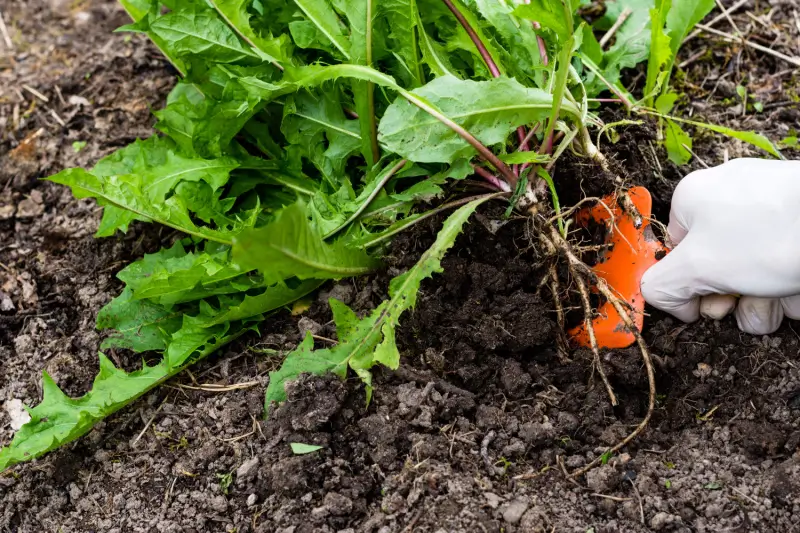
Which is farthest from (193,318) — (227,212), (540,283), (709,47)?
(709,47)

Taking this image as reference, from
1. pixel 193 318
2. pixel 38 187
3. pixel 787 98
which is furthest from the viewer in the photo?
pixel 38 187

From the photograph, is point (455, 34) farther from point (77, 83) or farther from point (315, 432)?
point (77, 83)

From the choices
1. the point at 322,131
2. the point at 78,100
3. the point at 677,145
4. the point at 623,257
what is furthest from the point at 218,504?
the point at 78,100

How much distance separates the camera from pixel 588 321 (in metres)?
2.16

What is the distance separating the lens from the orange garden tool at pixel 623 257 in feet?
7.27

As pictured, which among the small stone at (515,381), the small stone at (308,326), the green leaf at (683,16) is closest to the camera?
the small stone at (515,381)

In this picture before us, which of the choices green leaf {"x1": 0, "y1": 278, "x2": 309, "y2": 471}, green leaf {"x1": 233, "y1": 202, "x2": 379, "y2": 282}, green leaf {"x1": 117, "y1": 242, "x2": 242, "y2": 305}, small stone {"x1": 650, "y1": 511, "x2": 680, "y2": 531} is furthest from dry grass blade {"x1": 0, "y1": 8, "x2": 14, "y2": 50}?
small stone {"x1": 650, "y1": 511, "x2": 680, "y2": 531}

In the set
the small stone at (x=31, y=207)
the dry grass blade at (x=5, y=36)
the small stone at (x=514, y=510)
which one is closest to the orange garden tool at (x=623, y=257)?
the small stone at (x=514, y=510)

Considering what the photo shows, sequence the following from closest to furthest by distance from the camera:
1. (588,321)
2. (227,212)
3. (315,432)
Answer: (315,432) < (588,321) < (227,212)

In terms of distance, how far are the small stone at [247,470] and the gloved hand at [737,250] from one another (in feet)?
4.25

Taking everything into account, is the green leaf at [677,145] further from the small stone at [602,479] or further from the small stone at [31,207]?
the small stone at [31,207]

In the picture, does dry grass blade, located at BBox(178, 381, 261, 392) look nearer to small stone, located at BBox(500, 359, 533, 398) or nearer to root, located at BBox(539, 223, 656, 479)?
small stone, located at BBox(500, 359, 533, 398)

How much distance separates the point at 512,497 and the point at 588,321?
591mm

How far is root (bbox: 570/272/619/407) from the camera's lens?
2.07 meters
